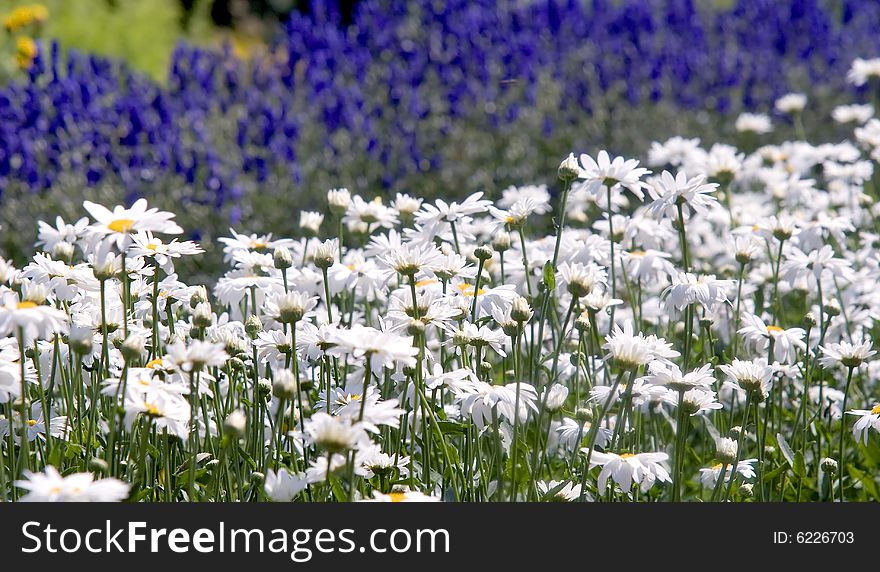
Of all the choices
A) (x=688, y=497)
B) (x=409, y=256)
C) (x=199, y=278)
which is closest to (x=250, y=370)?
(x=409, y=256)

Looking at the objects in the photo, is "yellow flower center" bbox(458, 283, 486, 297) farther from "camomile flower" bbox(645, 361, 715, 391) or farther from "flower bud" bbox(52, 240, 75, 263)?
"flower bud" bbox(52, 240, 75, 263)

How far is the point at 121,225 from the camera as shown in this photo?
198 cm

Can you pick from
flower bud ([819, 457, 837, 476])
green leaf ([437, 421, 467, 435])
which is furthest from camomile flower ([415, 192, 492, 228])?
flower bud ([819, 457, 837, 476])

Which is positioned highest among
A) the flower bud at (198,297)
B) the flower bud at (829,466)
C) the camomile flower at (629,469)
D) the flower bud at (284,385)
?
the flower bud at (198,297)

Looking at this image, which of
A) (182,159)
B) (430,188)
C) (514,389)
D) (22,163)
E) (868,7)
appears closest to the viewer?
(514,389)

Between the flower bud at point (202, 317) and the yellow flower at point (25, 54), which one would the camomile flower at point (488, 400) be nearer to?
the flower bud at point (202, 317)

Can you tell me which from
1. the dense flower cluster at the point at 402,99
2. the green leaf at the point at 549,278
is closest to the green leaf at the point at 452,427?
the green leaf at the point at 549,278

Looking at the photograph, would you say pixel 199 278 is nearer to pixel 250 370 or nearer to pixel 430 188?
pixel 430 188

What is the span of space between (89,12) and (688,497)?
32.1 ft

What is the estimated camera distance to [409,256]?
2.18 m

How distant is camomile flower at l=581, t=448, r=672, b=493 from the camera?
2074 millimetres

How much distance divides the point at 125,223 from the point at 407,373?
0.62 metres

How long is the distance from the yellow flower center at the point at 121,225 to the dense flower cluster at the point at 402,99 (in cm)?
329

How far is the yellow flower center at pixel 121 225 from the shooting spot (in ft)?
6.46
